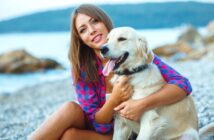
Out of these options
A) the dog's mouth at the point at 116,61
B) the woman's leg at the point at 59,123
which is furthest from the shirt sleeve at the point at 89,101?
the dog's mouth at the point at 116,61

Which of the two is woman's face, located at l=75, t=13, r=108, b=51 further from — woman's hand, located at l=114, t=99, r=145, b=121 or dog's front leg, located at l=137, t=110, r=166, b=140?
dog's front leg, located at l=137, t=110, r=166, b=140

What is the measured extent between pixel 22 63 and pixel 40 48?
478 centimetres

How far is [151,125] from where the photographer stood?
230 centimetres

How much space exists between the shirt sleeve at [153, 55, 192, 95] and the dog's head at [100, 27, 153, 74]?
171mm

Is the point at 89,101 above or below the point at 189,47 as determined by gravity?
above

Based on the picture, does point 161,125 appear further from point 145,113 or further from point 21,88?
point 21,88

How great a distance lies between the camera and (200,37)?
53.0 feet

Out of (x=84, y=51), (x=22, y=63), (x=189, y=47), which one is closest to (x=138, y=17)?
(x=189, y=47)

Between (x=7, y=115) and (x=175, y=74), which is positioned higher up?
(x=175, y=74)

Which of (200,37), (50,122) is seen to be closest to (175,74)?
(50,122)

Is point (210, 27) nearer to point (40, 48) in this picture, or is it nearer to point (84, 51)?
point (40, 48)

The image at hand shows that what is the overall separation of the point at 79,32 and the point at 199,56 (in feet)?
32.8

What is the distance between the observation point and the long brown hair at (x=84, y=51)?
8.88ft

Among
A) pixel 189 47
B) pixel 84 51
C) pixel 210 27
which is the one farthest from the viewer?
pixel 210 27
